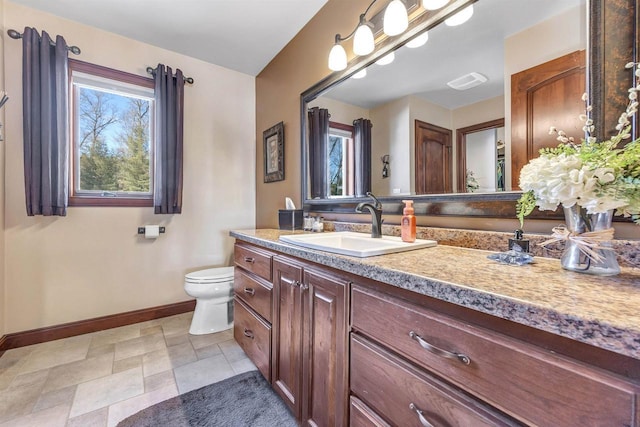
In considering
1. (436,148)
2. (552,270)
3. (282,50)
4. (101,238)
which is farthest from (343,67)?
(101,238)

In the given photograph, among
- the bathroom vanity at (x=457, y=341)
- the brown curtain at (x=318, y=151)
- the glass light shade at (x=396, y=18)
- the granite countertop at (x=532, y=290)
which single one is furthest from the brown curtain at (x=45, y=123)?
the glass light shade at (x=396, y=18)

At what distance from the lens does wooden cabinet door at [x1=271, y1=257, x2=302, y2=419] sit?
1.18 m

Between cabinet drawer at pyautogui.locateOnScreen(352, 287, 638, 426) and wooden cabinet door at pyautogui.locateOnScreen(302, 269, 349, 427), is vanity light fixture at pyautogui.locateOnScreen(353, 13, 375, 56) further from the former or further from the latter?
cabinet drawer at pyautogui.locateOnScreen(352, 287, 638, 426)

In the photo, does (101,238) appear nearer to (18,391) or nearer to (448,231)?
(18,391)

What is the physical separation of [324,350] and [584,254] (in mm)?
847

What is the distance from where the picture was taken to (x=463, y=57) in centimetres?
118

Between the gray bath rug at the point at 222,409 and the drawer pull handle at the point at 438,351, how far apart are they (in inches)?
38.4

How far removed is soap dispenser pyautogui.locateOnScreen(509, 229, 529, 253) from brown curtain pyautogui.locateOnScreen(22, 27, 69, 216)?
108 inches

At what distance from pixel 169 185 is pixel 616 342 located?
268 centimetres

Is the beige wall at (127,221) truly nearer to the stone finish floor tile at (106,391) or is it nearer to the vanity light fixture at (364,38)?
the stone finish floor tile at (106,391)

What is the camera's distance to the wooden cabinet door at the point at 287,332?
1.18 m

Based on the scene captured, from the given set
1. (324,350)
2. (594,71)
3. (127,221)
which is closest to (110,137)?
(127,221)

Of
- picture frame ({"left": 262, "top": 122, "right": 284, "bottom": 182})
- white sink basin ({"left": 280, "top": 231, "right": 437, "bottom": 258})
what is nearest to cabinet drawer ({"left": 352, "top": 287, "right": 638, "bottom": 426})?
white sink basin ({"left": 280, "top": 231, "right": 437, "bottom": 258})

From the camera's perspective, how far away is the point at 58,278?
6.81 feet
